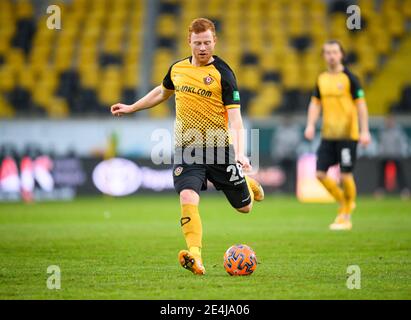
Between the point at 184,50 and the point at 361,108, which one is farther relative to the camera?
the point at 184,50

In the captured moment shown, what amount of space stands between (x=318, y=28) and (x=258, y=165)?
28.4ft

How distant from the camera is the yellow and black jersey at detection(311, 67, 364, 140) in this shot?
1323cm

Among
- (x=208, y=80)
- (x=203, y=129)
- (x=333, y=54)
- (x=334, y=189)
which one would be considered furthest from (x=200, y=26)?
(x=334, y=189)

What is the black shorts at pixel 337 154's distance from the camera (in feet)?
43.2

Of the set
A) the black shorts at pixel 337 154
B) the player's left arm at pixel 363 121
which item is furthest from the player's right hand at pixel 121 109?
the black shorts at pixel 337 154

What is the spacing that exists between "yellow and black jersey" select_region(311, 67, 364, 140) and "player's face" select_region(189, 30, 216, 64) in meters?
5.37

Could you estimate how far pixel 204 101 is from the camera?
8.38 metres

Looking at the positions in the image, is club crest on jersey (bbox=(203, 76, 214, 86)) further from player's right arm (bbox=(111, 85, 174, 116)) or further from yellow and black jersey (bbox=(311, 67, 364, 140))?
yellow and black jersey (bbox=(311, 67, 364, 140))

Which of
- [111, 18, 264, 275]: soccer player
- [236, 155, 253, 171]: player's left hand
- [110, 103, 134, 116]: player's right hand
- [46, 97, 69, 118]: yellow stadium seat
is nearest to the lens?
[236, 155, 253, 171]: player's left hand

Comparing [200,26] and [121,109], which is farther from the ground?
[200,26]

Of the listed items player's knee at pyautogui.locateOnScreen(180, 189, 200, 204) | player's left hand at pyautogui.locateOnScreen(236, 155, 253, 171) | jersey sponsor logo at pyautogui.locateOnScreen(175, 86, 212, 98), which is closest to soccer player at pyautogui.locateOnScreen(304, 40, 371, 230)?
jersey sponsor logo at pyautogui.locateOnScreen(175, 86, 212, 98)

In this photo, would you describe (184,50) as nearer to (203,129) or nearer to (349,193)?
(349,193)

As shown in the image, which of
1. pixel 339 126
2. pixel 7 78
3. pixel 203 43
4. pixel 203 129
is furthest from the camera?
pixel 7 78

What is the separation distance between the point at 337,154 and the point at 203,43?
18.5 feet
